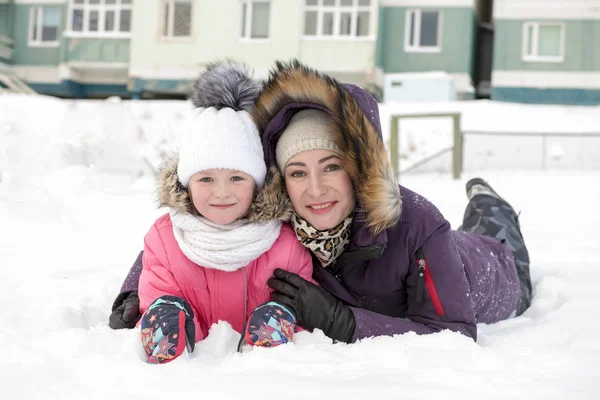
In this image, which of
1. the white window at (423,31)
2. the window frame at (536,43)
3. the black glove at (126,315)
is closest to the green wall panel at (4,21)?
the white window at (423,31)

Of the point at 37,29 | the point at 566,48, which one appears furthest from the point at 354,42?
the point at 37,29

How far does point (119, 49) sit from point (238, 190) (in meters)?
14.9

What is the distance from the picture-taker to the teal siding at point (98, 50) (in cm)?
1614

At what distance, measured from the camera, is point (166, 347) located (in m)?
2.05

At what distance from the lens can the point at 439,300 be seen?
2428mm

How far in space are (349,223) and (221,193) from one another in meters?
0.54

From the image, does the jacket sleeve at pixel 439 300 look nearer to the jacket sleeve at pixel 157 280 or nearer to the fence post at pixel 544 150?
the jacket sleeve at pixel 157 280

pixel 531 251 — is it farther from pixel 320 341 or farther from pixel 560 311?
pixel 320 341

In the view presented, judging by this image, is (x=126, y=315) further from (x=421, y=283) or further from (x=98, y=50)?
(x=98, y=50)

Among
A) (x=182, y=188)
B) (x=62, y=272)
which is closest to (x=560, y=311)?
(x=182, y=188)

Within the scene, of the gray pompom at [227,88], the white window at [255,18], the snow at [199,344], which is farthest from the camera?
the white window at [255,18]

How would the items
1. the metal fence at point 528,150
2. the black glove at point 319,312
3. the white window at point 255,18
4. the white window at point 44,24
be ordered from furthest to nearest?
the white window at point 44,24, the white window at point 255,18, the metal fence at point 528,150, the black glove at point 319,312

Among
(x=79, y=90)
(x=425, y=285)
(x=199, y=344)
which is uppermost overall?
(x=79, y=90)

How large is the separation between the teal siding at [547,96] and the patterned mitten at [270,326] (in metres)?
14.2
